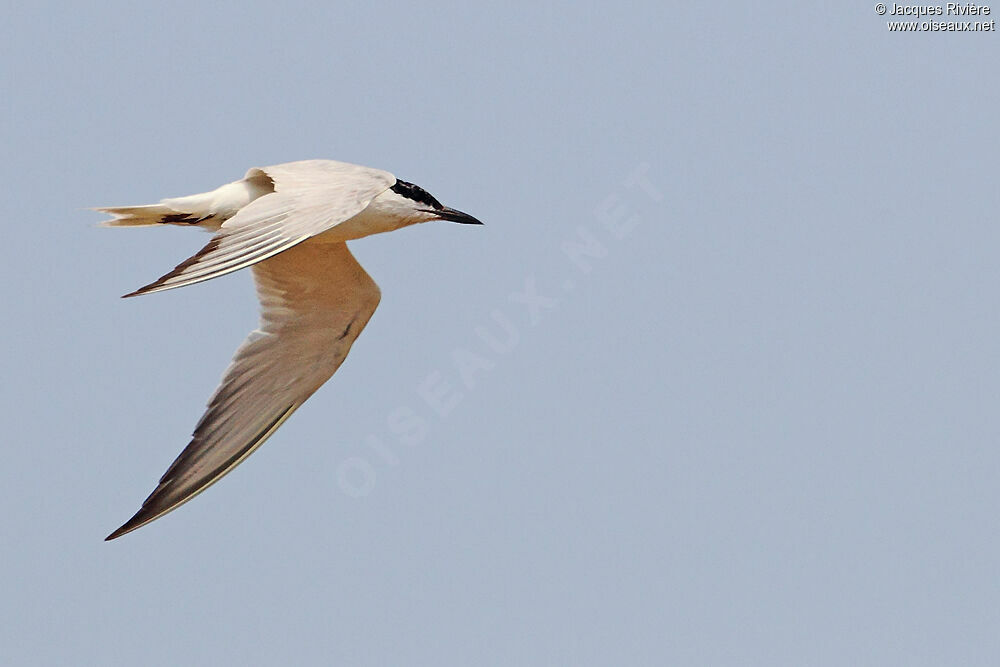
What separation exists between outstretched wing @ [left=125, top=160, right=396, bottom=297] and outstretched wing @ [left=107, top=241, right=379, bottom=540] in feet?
3.16

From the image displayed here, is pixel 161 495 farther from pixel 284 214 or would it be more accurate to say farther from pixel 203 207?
pixel 284 214

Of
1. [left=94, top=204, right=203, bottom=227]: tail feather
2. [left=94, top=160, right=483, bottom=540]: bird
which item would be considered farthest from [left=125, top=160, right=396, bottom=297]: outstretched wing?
[left=94, top=204, right=203, bottom=227]: tail feather

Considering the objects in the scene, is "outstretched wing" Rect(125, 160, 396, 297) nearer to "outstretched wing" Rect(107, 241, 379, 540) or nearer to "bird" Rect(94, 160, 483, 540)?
"bird" Rect(94, 160, 483, 540)

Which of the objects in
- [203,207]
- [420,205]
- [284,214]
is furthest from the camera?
[420,205]

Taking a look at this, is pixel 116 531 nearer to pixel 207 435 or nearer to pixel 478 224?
pixel 207 435

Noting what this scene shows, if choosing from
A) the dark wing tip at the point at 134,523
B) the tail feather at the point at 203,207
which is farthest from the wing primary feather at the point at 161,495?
the tail feather at the point at 203,207

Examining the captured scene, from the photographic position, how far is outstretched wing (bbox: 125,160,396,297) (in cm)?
649

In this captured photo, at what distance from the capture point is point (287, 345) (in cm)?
910

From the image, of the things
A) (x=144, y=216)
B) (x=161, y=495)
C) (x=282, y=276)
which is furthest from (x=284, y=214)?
(x=161, y=495)

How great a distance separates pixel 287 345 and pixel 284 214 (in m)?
2.12

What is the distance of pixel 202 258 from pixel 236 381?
249 cm

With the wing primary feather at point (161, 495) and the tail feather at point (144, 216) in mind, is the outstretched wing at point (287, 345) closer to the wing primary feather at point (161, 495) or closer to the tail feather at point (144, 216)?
the wing primary feather at point (161, 495)

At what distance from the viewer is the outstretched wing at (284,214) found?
6488 mm

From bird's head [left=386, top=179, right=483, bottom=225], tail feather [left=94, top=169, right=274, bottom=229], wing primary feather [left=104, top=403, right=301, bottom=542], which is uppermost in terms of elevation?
tail feather [left=94, top=169, right=274, bottom=229]
